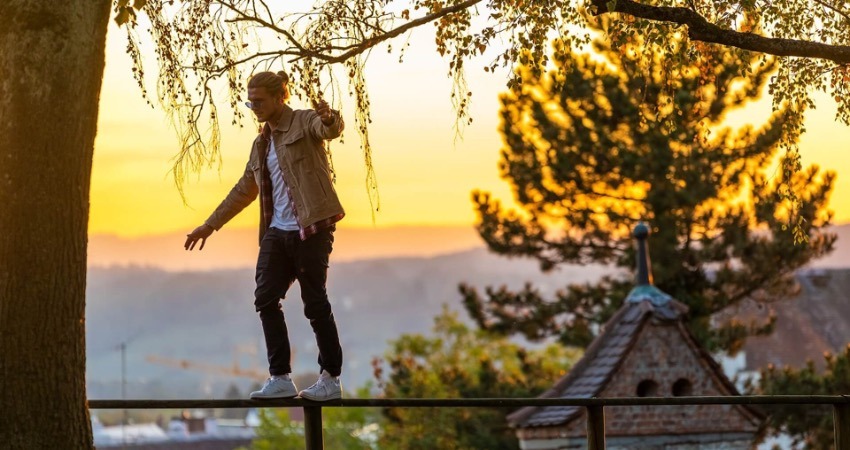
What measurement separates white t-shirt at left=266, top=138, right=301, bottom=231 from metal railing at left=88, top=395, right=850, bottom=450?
0.84 metres

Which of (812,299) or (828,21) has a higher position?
(812,299)

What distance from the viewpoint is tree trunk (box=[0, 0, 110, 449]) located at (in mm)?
7078

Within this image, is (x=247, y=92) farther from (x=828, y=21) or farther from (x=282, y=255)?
(x=828, y=21)

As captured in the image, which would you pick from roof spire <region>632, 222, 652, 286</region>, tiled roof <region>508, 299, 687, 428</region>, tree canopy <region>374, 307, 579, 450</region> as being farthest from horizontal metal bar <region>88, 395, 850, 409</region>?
tree canopy <region>374, 307, 579, 450</region>

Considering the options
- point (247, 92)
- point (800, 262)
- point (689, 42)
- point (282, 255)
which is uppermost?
point (800, 262)

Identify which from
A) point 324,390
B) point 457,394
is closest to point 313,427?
point 324,390

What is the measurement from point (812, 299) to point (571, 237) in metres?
52.4

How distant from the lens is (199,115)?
905 cm

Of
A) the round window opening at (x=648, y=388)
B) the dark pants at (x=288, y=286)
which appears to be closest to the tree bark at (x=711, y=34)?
the dark pants at (x=288, y=286)

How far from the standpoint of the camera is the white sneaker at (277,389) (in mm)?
8258

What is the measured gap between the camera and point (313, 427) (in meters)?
8.27

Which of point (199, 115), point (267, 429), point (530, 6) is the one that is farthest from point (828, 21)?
point (267, 429)

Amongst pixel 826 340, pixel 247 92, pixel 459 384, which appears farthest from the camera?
pixel 826 340

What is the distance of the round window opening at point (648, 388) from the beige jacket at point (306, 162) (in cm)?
1853
